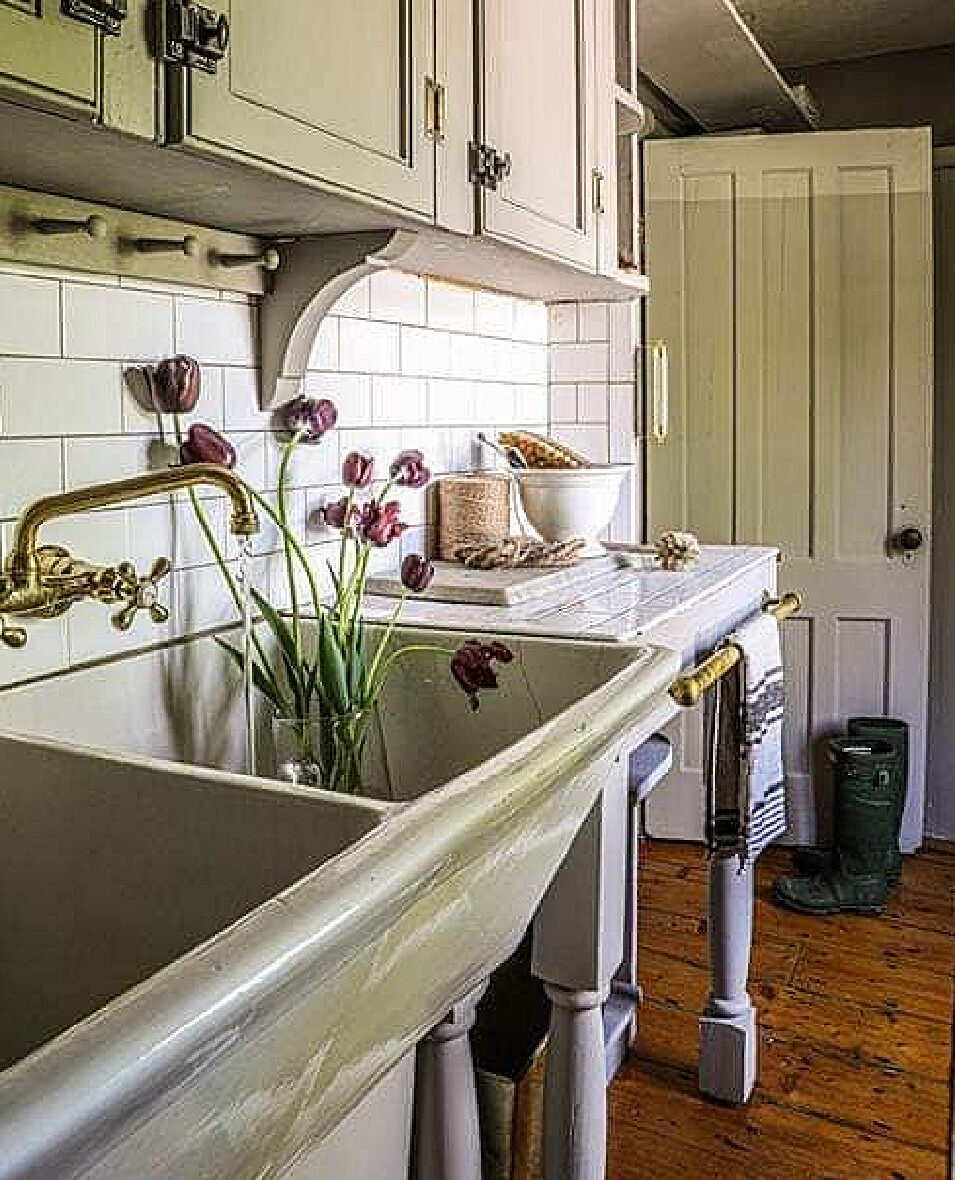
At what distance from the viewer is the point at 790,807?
134 inches

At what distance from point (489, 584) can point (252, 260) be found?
58cm

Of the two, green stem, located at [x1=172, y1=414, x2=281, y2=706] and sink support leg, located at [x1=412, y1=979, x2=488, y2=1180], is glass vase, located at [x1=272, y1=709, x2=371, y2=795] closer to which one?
green stem, located at [x1=172, y1=414, x2=281, y2=706]

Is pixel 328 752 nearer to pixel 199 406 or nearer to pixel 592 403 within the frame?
pixel 199 406

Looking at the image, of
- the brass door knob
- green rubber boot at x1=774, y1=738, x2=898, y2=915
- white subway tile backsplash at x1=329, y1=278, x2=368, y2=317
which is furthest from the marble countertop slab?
the brass door knob

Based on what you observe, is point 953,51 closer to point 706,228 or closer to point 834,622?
point 706,228

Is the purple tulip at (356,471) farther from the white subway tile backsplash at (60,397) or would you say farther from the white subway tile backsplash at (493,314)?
the white subway tile backsplash at (493,314)

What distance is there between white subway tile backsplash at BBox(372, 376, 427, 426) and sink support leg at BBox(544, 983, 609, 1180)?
949 millimetres

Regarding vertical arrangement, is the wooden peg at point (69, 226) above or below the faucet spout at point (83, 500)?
above

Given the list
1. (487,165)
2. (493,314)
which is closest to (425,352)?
(493,314)

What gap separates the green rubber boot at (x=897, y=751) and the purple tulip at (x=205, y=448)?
230cm

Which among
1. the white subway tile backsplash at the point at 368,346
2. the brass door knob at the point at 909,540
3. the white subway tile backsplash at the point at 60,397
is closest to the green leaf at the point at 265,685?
the white subway tile backsplash at the point at 60,397

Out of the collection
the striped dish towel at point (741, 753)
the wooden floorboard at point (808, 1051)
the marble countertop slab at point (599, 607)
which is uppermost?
the marble countertop slab at point (599, 607)

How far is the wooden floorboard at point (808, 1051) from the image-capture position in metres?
2.03

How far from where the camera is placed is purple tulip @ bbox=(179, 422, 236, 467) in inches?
55.2
